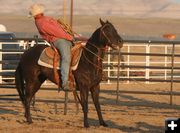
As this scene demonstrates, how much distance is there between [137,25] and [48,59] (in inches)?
4541

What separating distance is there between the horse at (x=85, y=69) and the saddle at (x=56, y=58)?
69mm

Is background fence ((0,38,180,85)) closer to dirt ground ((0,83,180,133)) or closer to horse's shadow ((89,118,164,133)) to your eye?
dirt ground ((0,83,180,133))

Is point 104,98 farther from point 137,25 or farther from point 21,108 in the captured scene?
point 137,25

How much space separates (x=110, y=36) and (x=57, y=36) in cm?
93

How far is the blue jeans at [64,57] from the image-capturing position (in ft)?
33.1

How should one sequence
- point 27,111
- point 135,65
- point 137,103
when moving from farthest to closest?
point 135,65 < point 137,103 < point 27,111

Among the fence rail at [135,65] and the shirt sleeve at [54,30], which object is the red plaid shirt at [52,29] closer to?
the shirt sleeve at [54,30]

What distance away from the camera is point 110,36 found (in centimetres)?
992

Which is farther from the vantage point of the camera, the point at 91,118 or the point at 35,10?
the point at 91,118

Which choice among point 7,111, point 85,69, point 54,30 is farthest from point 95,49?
point 7,111

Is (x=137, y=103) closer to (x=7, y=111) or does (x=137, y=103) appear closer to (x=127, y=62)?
(x=7, y=111)

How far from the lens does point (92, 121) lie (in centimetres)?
1084

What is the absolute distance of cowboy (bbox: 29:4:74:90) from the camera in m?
10.1

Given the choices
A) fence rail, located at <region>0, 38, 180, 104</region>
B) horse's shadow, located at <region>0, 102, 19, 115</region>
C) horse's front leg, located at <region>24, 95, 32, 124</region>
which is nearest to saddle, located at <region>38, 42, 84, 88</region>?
horse's front leg, located at <region>24, 95, 32, 124</region>
